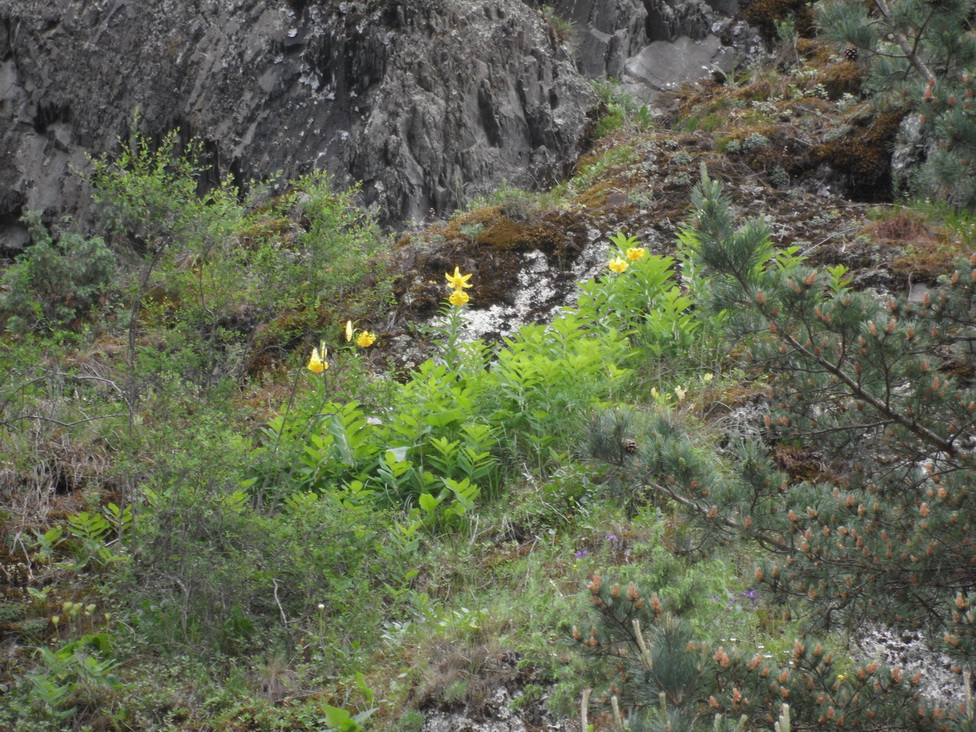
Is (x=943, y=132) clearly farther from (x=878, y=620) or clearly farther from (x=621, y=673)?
(x=621, y=673)

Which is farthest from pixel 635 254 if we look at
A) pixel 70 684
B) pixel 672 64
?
pixel 672 64

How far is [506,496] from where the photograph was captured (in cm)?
471

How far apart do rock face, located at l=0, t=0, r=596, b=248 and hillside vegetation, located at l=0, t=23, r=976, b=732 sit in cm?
243

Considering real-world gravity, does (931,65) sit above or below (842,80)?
above

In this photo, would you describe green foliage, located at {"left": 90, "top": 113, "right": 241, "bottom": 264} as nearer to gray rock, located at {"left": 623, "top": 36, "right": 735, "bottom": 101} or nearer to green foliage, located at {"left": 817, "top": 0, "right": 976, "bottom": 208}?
green foliage, located at {"left": 817, "top": 0, "right": 976, "bottom": 208}

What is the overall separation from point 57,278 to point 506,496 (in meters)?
4.48

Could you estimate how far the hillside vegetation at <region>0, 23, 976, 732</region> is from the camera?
2762 mm

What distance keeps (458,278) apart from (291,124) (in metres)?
4.56

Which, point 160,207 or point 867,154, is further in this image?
point 867,154

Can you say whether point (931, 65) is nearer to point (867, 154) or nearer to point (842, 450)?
point (842, 450)

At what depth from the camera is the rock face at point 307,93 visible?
29.2 feet

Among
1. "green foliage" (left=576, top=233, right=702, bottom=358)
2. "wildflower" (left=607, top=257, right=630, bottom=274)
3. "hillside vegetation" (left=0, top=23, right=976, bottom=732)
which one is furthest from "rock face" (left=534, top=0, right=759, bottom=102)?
"wildflower" (left=607, top=257, right=630, bottom=274)

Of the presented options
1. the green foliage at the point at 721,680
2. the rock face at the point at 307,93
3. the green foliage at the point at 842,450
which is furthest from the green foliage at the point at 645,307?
the green foliage at the point at 721,680

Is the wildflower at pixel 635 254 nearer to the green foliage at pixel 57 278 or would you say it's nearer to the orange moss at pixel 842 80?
the green foliage at pixel 57 278
